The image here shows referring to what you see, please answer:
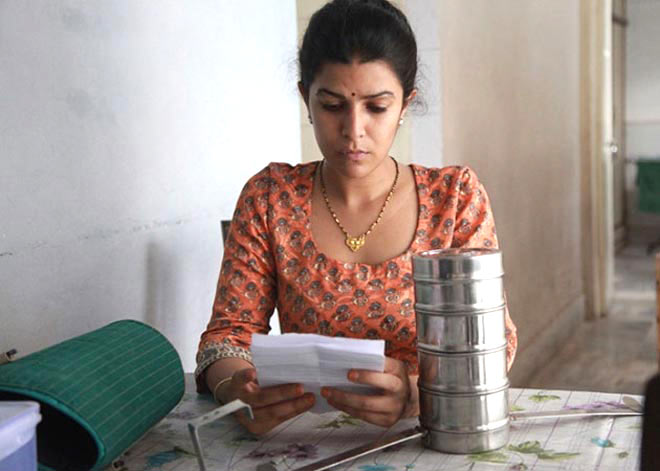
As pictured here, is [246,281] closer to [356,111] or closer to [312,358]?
[356,111]

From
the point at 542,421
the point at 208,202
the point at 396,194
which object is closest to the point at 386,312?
the point at 396,194

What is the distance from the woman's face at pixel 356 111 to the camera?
1.47 m

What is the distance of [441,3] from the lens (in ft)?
9.35

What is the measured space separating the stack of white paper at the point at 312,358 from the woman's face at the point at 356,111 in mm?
480

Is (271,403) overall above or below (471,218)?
below

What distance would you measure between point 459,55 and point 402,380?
2060 millimetres

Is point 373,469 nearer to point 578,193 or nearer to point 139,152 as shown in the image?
point 139,152

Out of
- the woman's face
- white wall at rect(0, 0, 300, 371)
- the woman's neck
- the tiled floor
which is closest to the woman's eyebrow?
the woman's face

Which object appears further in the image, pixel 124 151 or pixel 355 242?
pixel 124 151

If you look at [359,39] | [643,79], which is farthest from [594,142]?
[359,39]

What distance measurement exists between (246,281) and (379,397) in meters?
0.49

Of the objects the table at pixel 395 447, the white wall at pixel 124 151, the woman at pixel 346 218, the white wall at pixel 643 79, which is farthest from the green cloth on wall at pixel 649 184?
the table at pixel 395 447

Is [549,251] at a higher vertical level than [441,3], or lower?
lower

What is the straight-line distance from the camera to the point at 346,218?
1.62m
